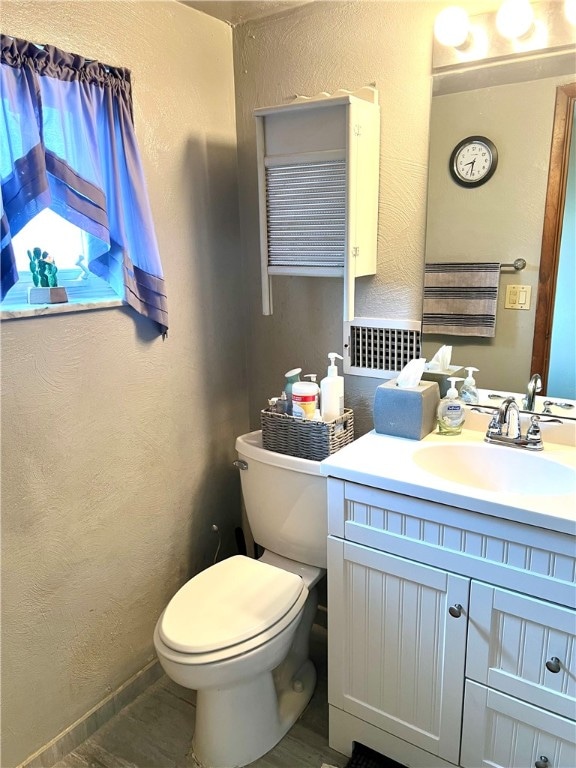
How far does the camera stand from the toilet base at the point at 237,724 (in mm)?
1572

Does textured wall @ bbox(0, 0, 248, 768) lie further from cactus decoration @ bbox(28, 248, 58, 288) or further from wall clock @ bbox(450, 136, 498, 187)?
wall clock @ bbox(450, 136, 498, 187)

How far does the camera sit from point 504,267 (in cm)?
155

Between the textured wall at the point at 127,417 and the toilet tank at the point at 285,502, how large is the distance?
272mm

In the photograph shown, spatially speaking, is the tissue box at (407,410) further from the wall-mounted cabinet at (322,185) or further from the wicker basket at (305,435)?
the wall-mounted cabinet at (322,185)

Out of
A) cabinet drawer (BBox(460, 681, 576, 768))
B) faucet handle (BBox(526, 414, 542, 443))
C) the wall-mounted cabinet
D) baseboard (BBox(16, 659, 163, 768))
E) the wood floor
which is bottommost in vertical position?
the wood floor

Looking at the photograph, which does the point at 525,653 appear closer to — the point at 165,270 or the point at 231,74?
the point at 165,270

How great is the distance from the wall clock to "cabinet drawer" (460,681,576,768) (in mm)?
1317

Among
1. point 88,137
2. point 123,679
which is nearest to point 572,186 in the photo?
point 88,137

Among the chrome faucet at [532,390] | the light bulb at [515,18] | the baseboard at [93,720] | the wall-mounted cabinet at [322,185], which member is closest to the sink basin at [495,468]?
the chrome faucet at [532,390]

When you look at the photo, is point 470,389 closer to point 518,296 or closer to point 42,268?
point 518,296

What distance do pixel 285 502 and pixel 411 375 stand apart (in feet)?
1.84

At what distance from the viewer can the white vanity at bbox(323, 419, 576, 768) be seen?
3.96ft

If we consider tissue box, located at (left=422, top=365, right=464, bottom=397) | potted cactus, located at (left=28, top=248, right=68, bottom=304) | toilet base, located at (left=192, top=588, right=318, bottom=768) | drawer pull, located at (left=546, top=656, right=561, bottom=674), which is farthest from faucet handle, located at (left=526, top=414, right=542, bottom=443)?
potted cactus, located at (left=28, top=248, right=68, bottom=304)

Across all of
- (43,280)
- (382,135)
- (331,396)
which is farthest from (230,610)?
(382,135)
